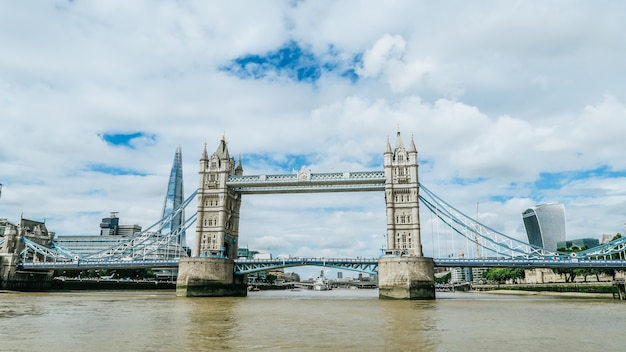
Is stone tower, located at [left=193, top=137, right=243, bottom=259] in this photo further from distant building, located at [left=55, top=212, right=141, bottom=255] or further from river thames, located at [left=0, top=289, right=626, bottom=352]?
distant building, located at [left=55, top=212, right=141, bottom=255]

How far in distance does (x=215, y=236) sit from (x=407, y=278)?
2781 cm

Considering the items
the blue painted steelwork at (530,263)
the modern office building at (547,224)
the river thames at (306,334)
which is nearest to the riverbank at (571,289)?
the blue painted steelwork at (530,263)

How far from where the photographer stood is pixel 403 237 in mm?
57906

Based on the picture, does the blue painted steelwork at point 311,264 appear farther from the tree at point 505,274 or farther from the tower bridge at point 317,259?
the tree at point 505,274

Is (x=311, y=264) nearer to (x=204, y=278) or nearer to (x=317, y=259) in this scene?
(x=317, y=259)

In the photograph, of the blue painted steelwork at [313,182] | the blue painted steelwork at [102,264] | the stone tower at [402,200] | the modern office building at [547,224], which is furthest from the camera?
the modern office building at [547,224]

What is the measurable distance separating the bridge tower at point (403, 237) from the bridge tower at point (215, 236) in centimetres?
2048

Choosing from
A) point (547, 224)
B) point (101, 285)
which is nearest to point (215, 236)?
point (101, 285)

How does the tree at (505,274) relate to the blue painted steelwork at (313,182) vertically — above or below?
below

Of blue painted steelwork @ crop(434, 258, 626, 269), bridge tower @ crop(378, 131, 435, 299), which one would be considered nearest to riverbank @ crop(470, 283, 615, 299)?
blue painted steelwork @ crop(434, 258, 626, 269)

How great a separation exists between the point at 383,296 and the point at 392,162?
708 inches

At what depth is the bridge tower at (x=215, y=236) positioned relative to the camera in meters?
56.3

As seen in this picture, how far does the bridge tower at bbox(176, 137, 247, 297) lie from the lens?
5628 cm

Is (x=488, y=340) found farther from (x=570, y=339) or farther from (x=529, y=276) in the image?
(x=529, y=276)
